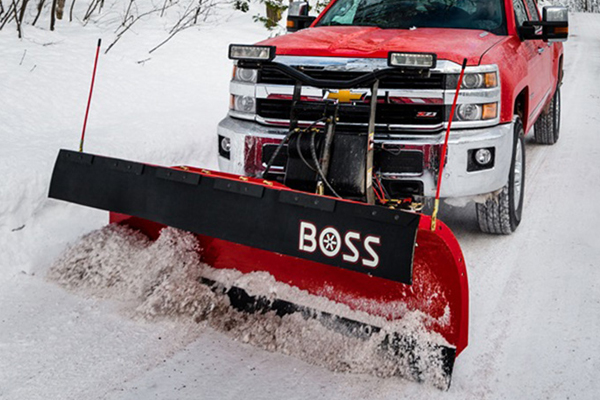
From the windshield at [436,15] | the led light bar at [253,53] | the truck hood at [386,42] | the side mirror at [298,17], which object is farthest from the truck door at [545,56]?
the led light bar at [253,53]

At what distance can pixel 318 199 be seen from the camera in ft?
8.80

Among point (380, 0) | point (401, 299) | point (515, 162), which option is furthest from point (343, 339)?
point (380, 0)

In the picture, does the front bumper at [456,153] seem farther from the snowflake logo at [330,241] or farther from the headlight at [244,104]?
the snowflake logo at [330,241]

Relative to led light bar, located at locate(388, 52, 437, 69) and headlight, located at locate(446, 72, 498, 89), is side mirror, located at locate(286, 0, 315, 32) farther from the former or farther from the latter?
led light bar, located at locate(388, 52, 437, 69)

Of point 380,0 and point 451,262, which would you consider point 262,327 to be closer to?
point 451,262

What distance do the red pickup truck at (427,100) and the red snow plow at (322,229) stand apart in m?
0.22

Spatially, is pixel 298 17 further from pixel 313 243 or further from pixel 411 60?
pixel 313 243

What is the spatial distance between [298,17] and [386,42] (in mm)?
1624

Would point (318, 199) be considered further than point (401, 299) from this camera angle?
No

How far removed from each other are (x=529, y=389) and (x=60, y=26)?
346 inches

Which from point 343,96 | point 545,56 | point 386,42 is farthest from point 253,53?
point 545,56

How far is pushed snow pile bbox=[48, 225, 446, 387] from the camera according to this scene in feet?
9.09

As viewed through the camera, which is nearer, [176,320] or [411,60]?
[411,60]

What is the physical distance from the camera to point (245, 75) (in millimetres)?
4016
